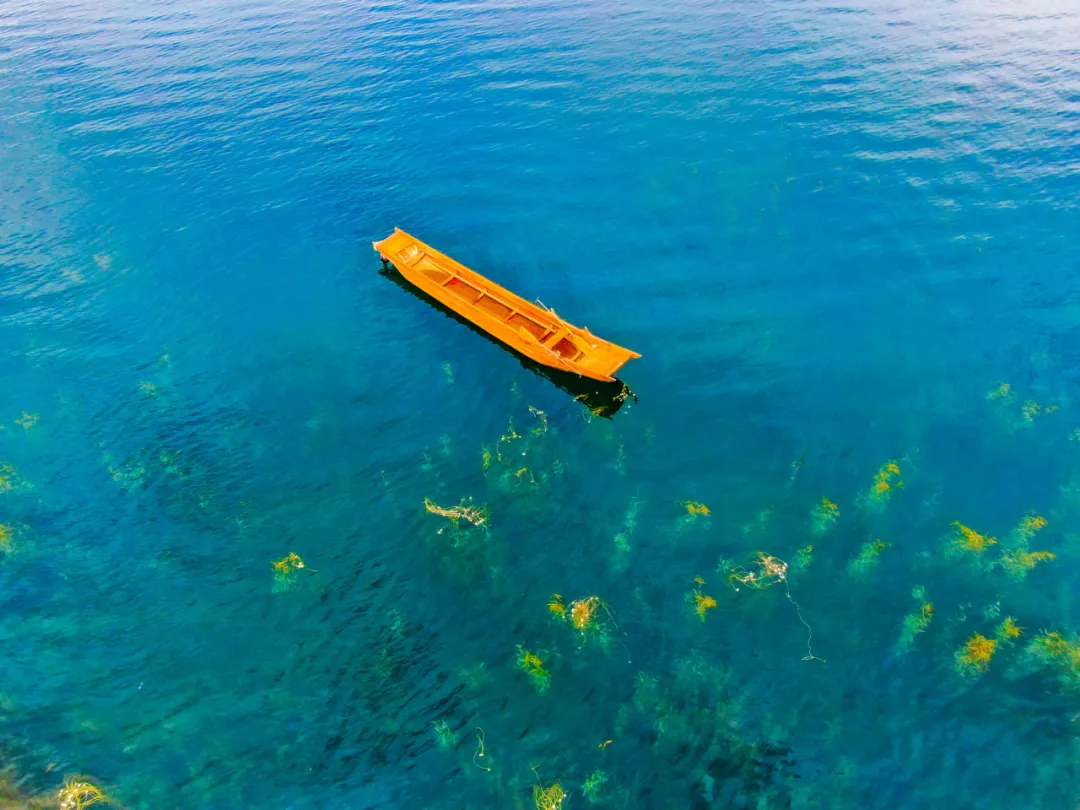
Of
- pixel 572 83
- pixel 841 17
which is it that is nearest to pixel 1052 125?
pixel 841 17

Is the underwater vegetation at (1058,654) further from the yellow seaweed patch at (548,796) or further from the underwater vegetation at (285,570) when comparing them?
the underwater vegetation at (285,570)

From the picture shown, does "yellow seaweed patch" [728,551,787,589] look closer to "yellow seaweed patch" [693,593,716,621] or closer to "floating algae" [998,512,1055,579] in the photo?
"yellow seaweed patch" [693,593,716,621]

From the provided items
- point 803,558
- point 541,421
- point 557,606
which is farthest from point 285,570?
point 803,558

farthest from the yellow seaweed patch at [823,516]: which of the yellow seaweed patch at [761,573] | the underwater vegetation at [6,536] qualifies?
the underwater vegetation at [6,536]

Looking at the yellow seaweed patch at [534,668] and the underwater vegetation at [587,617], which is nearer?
the yellow seaweed patch at [534,668]

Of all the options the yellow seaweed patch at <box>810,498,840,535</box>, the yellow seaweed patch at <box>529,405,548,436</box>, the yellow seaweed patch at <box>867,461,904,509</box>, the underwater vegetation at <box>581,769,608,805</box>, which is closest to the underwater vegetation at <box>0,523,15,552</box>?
the yellow seaweed patch at <box>529,405,548,436</box>

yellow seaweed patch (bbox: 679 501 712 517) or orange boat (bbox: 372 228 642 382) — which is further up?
orange boat (bbox: 372 228 642 382)

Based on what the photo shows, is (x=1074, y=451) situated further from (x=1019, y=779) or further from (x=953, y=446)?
(x=1019, y=779)
